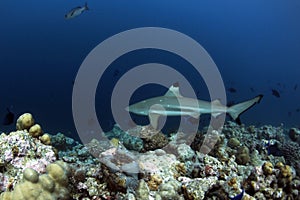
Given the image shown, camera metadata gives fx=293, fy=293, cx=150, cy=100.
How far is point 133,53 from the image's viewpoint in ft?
298

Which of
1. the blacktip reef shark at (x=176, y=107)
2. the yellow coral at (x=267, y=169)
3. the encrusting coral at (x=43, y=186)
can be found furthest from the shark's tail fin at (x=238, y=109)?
the encrusting coral at (x=43, y=186)

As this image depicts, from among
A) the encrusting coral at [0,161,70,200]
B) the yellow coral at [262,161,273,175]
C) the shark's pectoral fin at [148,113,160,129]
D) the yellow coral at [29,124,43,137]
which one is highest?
the yellow coral at [29,124,43,137]

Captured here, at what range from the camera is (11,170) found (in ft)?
12.3

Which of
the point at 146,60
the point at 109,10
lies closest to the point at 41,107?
the point at 146,60

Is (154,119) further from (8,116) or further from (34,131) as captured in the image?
(8,116)

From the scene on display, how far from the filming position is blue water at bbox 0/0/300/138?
5656 centimetres

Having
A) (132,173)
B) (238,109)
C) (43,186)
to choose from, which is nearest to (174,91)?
(238,109)

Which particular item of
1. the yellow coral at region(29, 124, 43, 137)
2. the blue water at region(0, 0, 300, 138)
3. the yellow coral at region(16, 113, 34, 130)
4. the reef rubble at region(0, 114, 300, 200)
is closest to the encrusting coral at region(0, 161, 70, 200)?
the reef rubble at region(0, 114, 300, 200)

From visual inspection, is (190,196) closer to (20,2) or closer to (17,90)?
(17,90)

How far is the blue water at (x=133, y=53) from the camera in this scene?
56562mm

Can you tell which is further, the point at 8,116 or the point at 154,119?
the point at 8,116

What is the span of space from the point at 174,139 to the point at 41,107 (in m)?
42.8

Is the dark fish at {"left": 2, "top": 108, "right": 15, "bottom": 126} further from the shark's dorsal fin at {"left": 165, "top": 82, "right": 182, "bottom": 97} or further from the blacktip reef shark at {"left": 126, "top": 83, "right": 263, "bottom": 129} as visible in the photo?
the shark's dorsal fin at {"left": 165, "top": 82, "right": 182, "bottom": 97}

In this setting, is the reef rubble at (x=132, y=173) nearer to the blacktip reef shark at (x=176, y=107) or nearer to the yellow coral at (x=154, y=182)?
the yellow coral at (x=154, y=182)
